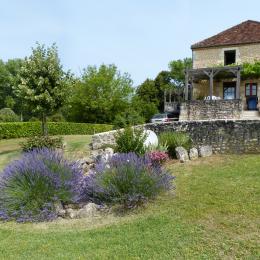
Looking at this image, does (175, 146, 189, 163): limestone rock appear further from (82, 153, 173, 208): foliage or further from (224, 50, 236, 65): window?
(224, 50, 236, 65): window

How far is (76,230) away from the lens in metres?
5.27

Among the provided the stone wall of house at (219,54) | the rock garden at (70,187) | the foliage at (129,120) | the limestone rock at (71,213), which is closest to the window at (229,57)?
the stone wall of house at (219,54)

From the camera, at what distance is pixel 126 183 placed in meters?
6.01

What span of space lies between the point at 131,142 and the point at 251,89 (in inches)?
640

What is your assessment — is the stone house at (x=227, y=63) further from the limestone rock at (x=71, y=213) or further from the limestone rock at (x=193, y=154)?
the limestone rock at (x=71, y=213)

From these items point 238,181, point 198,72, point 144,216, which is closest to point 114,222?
point 144,216

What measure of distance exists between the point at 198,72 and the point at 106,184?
55.4ft

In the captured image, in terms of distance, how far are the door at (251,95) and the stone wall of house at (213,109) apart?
5486 mm

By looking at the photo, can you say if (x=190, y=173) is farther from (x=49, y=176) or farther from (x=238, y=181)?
(x=49, y=176)

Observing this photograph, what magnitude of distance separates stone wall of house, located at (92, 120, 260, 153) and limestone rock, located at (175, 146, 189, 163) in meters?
1.10

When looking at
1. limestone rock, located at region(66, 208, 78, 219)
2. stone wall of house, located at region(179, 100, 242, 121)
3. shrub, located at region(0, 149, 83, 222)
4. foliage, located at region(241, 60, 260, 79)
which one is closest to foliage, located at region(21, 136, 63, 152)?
shrub, located at region(0, 149, 83, 222)

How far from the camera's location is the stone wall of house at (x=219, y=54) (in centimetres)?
2294

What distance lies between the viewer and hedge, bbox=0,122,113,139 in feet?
68.4

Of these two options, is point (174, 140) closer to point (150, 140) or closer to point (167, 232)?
point (150, 140)
